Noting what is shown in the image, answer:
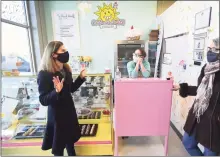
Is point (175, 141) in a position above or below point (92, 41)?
below

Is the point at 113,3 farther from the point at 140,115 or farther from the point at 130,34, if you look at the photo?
the point at 140,115

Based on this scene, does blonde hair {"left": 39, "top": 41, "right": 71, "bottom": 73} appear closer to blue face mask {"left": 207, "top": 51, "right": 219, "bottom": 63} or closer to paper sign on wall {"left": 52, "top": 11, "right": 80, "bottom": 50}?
blue face mask {"left": 207, "top": 51, "right": 219, "bottom": 63}

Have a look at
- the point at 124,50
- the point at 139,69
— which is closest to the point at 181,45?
the point at 139,69

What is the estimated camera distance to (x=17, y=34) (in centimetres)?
272

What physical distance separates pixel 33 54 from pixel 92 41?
130cm

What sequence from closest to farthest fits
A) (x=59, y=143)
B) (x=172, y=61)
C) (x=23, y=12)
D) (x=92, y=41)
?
1. (x=59, y=143)
2. (x=172, y=61)
3. (x=23, y=12)
4. (x=92, y=41)

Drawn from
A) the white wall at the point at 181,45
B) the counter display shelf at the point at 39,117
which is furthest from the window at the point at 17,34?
the white wall at the point at 181,45

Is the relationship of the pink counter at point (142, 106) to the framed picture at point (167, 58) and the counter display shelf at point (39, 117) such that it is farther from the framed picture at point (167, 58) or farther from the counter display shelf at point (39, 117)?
the framed picture at point (167, 58)

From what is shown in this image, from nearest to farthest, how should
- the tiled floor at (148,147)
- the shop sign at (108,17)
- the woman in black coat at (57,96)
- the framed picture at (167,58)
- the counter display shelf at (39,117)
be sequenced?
the woman in black coat at (57,96) → the counter display shelf at (39,117) → the tiled floor at (148,147) → the framed picture at (167,58) → the shop sign at (108,17)

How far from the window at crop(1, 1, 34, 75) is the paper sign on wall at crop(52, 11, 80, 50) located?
554 millimetres

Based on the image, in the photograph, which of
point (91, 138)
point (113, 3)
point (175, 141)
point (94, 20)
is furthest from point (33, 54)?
point (175, 141)

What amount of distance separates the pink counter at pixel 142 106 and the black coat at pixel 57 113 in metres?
0.45

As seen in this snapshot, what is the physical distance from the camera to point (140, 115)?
1.44 meters

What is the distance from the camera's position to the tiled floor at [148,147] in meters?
1.59
